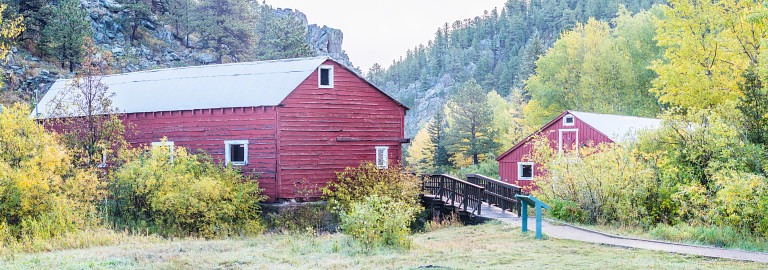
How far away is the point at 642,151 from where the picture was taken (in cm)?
1994

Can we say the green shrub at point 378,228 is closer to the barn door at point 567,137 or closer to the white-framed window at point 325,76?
the white-framed window at point 325,76

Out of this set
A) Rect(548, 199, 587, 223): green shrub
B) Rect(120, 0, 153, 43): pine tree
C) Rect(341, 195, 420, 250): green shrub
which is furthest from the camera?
Rect(120, 0, 153, 43): pine tree

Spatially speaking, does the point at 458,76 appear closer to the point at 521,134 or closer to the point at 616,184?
the point at 521,134

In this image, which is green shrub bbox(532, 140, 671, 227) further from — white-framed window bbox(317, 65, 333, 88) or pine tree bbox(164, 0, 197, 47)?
pine tree bbox(164, 0, 197, 47)

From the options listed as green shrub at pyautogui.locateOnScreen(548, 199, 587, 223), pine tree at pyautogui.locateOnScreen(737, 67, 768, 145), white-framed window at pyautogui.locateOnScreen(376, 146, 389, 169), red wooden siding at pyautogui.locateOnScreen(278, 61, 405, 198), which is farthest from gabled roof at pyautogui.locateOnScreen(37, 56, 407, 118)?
pine tree at pyautogui.locateOnScreen(737, 67, 768, 145)

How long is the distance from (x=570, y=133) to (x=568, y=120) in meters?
0.68

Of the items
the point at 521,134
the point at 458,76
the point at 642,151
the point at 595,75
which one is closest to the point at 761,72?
the point at 642,151

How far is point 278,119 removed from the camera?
2716 centimetres

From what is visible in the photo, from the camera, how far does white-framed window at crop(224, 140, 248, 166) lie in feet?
91.1

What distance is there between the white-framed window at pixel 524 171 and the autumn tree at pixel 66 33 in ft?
93.4

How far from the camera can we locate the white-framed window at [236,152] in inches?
1093

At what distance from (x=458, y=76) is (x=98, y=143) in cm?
13369

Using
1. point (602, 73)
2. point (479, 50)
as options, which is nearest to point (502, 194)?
point (602, 73)

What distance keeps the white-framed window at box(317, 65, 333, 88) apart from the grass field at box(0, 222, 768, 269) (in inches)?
471
